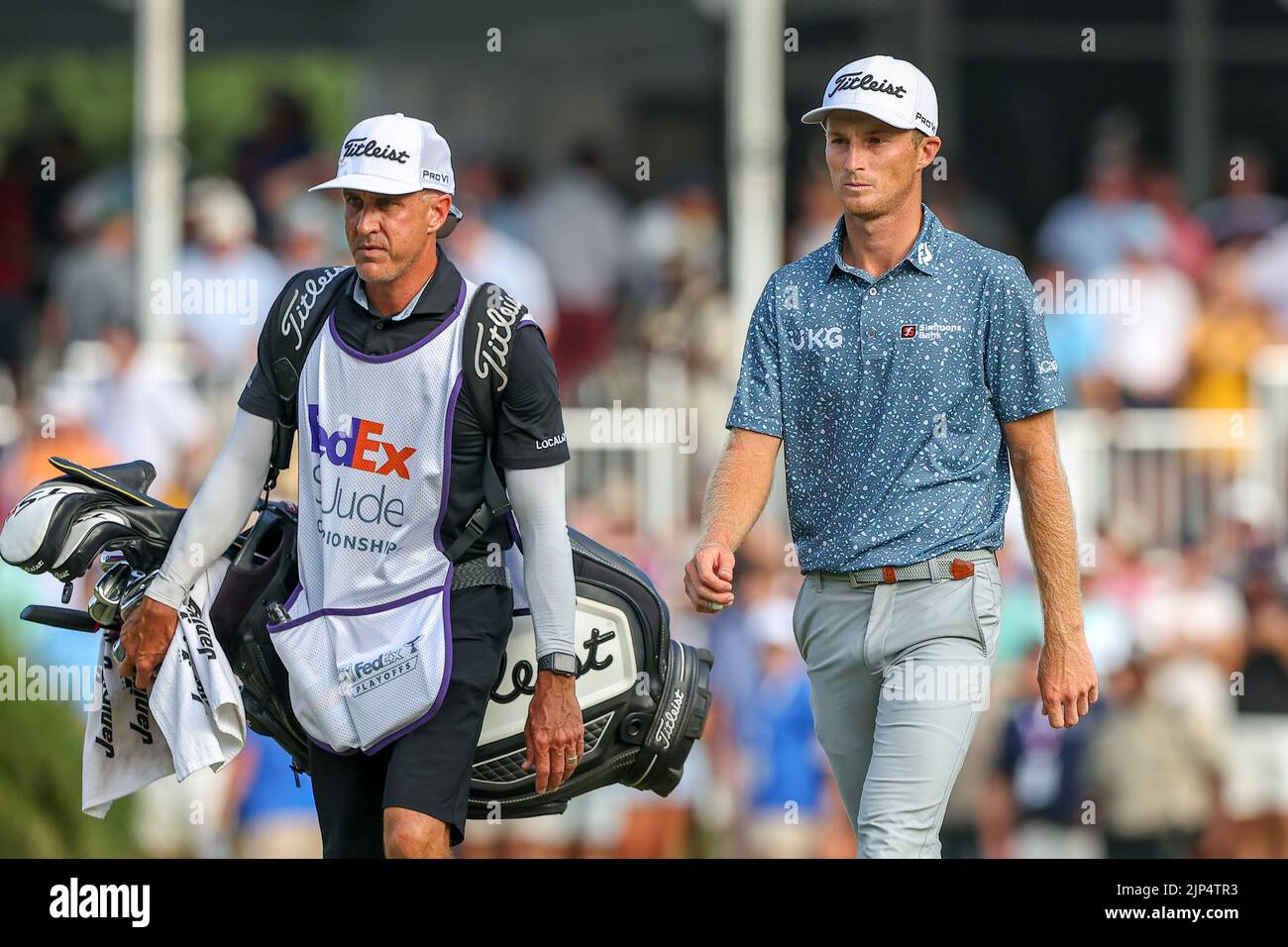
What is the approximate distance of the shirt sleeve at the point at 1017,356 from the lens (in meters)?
5.44

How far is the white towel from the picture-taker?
5508mm

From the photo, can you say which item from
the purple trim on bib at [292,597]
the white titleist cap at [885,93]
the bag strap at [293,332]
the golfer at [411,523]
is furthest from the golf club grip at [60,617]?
the white titleist cap at [885,93]

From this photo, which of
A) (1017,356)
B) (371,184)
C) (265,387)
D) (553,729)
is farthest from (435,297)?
(1017,356)

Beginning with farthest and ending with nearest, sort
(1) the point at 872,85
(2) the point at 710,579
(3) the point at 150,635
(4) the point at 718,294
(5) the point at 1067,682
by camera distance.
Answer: (4) the point at 718,294 < (3) the point at 150,635 < (1) the point at 872,85 < (5) the point at 1067,682 < (2) the point at 710,579

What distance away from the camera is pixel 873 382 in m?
5.54

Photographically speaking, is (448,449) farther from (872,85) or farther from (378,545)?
(872,85)

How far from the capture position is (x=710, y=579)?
5.23 m

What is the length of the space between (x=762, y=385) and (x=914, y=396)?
1.42 feet

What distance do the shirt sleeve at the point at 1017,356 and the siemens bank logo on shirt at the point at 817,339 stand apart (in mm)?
390

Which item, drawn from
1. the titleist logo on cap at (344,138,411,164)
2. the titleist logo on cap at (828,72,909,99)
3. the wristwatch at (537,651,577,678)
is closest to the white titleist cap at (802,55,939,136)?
the titleist logo on cap at (828,72,909,99)

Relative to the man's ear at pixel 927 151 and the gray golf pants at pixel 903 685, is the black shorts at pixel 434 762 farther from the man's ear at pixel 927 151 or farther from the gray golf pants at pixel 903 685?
the man's ear at pixel 927 151

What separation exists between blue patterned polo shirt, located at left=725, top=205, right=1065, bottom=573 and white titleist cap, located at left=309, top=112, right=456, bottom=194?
1.05m

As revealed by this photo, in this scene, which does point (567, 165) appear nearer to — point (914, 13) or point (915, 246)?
point (914, 13)
